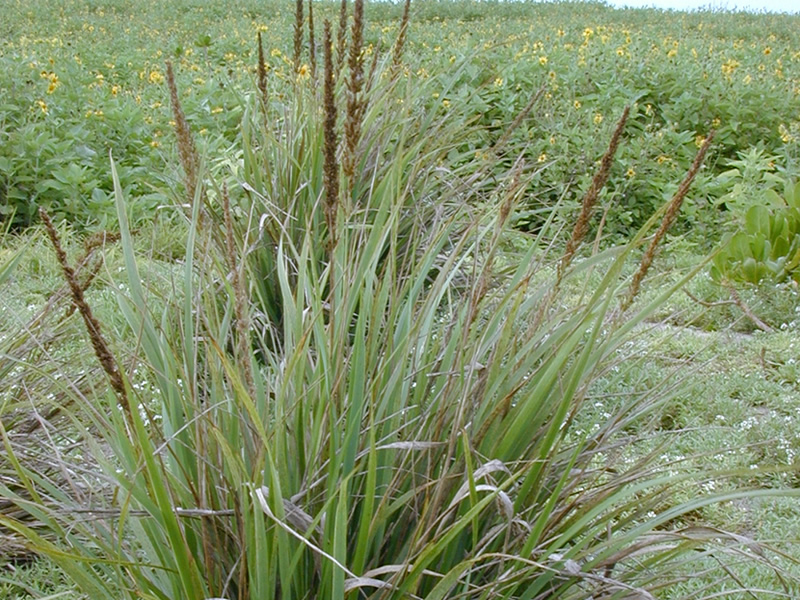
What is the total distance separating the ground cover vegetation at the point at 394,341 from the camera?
4.28 ft

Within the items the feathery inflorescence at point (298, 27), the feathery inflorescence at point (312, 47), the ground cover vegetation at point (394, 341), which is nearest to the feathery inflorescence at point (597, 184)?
the ground cover vegetation at point (394, 341)

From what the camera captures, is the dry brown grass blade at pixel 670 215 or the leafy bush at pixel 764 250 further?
the leafy bush at pixel 764 250

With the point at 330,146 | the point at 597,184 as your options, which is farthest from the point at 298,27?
the point at 597,184

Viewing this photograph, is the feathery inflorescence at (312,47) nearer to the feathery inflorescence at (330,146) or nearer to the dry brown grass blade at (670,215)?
the feathery inflorescence at (330,146)

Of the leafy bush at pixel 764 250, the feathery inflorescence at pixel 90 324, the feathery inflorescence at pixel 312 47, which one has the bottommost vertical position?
the leafy bush at pixel 764 250

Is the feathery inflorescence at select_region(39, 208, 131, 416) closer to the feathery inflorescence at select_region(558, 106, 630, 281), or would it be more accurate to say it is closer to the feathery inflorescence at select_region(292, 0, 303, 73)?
the feathery inflorescence at select_region(558, 106, 630, 281)

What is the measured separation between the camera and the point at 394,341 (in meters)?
1.71

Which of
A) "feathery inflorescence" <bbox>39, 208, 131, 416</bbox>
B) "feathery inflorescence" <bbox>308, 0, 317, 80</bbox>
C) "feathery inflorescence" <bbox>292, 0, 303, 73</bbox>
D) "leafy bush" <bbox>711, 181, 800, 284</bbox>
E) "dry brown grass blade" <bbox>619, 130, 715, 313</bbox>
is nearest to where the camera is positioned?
"feathery inflorescence" <bbox>39, 208, 131, 416</bbox>

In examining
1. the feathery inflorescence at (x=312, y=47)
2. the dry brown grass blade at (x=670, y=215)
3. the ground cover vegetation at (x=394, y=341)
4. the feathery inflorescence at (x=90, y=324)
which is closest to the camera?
the feathery inflorescence at (x=90, y=324)

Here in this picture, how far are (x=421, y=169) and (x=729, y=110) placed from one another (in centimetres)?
449

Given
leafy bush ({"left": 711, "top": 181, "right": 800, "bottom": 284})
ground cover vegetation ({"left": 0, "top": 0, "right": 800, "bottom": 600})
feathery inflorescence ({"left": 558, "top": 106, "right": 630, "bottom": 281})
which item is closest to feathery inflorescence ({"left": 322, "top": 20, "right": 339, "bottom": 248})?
ground cover vegetation ({"left": 0, "top": 0, "right": 800, "bottom": 600})

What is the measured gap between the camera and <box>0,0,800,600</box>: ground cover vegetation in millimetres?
1305

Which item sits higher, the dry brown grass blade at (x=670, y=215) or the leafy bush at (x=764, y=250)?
the dry brown grass blade at (x=670, y=215)

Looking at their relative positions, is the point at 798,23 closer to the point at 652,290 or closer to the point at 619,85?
the point at 619,85
